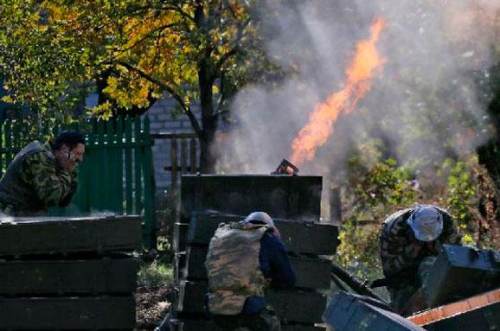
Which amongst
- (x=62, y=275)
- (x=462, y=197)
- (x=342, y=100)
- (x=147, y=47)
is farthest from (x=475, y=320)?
→ (x=147, y=47)

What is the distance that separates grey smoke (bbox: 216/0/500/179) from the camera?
15516 mm

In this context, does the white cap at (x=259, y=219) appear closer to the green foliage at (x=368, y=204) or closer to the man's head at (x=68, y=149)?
the man's head at (x=68, y=149)

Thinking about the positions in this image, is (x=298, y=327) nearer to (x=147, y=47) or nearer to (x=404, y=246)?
(x=404, y=246)

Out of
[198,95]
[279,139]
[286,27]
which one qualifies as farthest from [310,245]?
[198,95]

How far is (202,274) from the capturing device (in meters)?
9.83

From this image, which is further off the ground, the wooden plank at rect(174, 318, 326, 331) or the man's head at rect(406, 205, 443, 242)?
the man's head at rect(406, 205, 443, 242)

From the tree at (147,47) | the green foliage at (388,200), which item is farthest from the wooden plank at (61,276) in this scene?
the green foliage at (388,200)

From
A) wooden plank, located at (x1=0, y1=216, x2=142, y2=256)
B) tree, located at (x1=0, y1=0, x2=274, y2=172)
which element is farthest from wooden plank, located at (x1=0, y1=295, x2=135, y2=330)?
tree, located at (x1=0, y1=0, x2=274, y2=172)

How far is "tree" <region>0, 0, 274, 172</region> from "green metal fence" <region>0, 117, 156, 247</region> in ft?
2.10

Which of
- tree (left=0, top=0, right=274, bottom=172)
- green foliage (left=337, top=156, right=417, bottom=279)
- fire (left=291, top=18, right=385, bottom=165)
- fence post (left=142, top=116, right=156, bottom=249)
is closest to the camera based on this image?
tree (left=0, top=0, right=274, bottom=172)

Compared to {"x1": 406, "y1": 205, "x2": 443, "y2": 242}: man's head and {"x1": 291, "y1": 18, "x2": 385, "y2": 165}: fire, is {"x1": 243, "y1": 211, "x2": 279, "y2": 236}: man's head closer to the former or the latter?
{"x1": 406, "y1": 205, "x2": 443, "y2": 242}: man's head

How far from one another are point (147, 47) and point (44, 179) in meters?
6.69

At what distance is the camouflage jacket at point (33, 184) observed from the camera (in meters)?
9.59

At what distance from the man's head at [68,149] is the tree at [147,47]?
3547 mm
